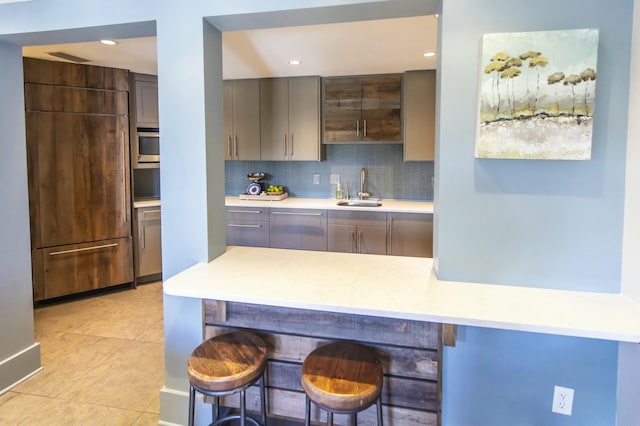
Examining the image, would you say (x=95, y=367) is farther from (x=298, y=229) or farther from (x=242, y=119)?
(x=242, y=119)

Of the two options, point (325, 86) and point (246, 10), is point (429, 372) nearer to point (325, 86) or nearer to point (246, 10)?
point (246, 10)

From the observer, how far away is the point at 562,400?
170 centimetres

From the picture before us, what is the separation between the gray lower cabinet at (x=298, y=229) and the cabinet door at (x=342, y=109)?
33.6 inches

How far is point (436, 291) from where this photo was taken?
5.39ft

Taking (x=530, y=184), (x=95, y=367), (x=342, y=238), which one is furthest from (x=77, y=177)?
(x=530, y=184)

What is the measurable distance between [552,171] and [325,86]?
2.98m

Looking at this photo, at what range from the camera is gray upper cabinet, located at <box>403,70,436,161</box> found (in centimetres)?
394

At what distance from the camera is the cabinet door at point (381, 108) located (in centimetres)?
408

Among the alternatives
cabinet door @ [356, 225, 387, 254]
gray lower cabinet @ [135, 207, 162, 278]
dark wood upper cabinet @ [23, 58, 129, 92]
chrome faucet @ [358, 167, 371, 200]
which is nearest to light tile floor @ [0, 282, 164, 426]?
gray lower cabinet @ [135, 207, 162, 278]

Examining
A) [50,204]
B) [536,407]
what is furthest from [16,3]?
[536,407]

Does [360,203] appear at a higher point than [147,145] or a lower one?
lower

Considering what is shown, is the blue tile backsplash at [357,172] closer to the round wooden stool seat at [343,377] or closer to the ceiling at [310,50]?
the ceiling at [310,50]

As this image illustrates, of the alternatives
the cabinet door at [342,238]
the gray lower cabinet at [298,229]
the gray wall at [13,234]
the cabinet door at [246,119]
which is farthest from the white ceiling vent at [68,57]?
the cabinet door at [342,238]

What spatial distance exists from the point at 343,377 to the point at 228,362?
484 millimetres
